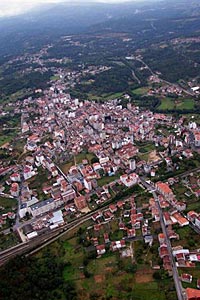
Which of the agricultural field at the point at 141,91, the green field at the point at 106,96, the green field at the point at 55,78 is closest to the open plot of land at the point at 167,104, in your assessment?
the agricultural field at the point at 141,91

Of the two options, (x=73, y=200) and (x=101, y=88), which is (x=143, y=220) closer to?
(x=73, y=200)

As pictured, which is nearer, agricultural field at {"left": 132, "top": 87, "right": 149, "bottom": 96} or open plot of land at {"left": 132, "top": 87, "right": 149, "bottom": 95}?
agricultural field at {"left": 132, "top": 87, "right": 149, "bottom": 96}

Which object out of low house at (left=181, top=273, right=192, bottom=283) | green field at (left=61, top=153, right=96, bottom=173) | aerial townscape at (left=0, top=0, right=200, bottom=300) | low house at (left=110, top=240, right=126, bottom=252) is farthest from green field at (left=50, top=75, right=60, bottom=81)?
low house at (left=181, top=273, right=192, bottom=283)

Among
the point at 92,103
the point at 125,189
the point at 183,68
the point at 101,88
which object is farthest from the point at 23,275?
the point at 183,68

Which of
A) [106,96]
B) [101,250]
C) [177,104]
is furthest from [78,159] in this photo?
[106,96]

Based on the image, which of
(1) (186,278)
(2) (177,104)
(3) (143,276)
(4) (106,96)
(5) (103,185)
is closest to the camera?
(1) (186,278)

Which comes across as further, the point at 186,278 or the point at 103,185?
the point at 103,185

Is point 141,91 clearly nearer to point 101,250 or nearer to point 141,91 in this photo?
point 141,91

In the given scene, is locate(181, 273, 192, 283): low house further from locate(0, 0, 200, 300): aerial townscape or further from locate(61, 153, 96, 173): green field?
locate(61, 153, 96, 173): green field
